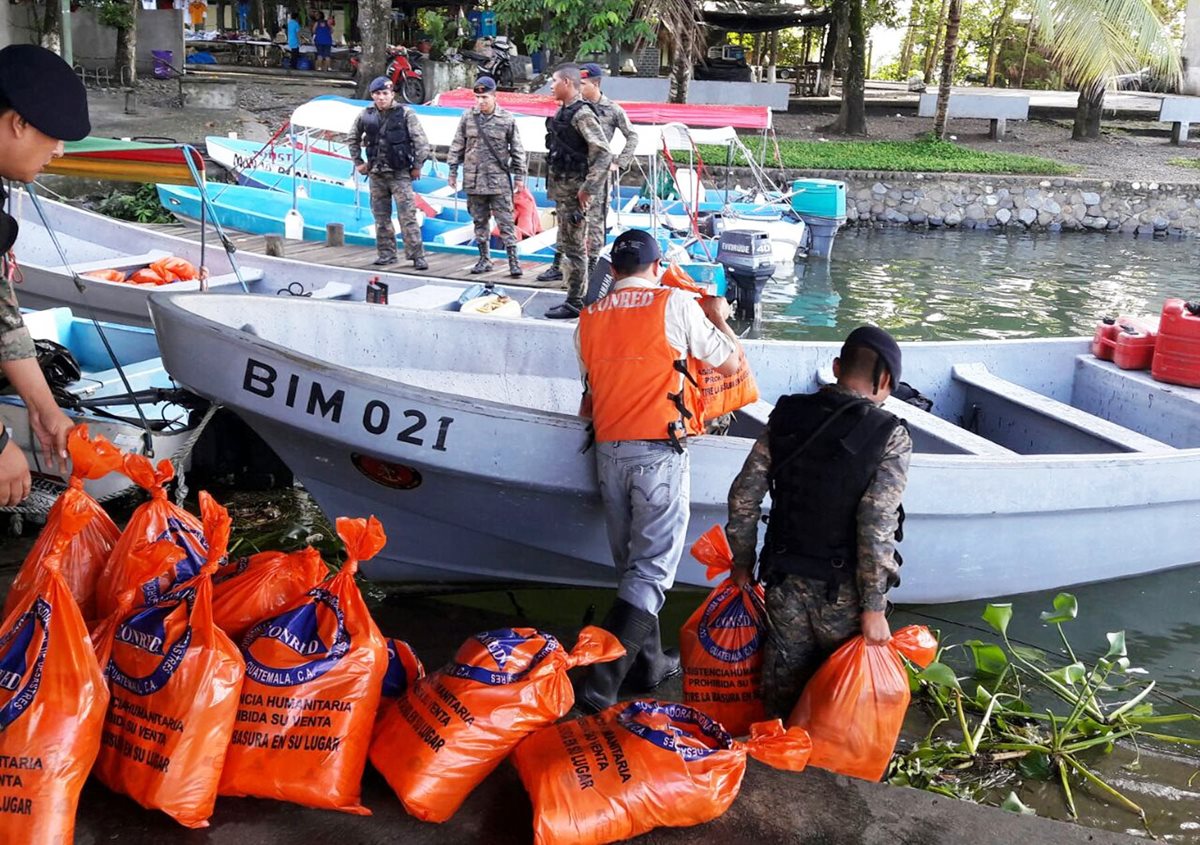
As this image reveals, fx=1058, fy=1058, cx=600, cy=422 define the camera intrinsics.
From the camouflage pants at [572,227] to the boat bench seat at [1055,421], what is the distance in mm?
3645

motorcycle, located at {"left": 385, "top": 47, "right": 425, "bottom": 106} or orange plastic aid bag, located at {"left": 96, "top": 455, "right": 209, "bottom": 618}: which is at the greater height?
motorcycle, located at {"left": 385, "top": 47, "right": 425, "bottom": 106}

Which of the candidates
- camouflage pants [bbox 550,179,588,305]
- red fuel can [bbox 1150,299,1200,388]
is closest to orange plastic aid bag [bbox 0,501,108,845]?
red fuel can [bbox 1150,299,1200,388]

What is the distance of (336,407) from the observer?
14.1 ft

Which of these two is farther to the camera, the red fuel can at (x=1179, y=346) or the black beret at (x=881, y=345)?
the red fuel can at (x=1179, y=346)

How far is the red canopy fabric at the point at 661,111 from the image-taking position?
605 inches

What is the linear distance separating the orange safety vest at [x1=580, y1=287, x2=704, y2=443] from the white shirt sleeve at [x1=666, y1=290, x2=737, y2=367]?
0.03 metres

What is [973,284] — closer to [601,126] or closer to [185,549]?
[601,126]

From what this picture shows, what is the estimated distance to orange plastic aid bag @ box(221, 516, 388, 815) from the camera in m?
2.54

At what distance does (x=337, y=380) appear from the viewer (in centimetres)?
427

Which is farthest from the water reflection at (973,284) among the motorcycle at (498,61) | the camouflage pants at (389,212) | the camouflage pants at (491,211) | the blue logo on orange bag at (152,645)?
the blue logo on orange bag at (152,645)

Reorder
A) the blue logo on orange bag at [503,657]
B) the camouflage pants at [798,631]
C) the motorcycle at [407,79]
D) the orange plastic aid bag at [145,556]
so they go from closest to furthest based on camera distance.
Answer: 1. the blue logo on orange bag at [503,657]
2. the orange plastic aid bag at [145,556]
3. the camouflage pants at [798,631]
4. the motorcycle at [407,79]

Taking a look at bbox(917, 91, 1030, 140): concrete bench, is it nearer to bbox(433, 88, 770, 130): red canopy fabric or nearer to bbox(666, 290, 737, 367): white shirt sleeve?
bbox(433, 88, 770, 130): red canopy fabric

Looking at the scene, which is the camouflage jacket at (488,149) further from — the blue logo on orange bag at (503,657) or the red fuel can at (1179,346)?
the blue logo on orange bag at (503,657)

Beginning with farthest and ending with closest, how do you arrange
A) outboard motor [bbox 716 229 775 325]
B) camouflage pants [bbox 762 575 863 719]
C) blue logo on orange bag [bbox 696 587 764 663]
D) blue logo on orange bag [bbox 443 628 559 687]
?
outboard motor [bbox 716 229 775 325]
blue logo on orange bag [bbox 696 587 764 663]
camouflage pants [bbox 762 575 863 719]
blue logo on orange bag [bbox 443 628 559 687]
